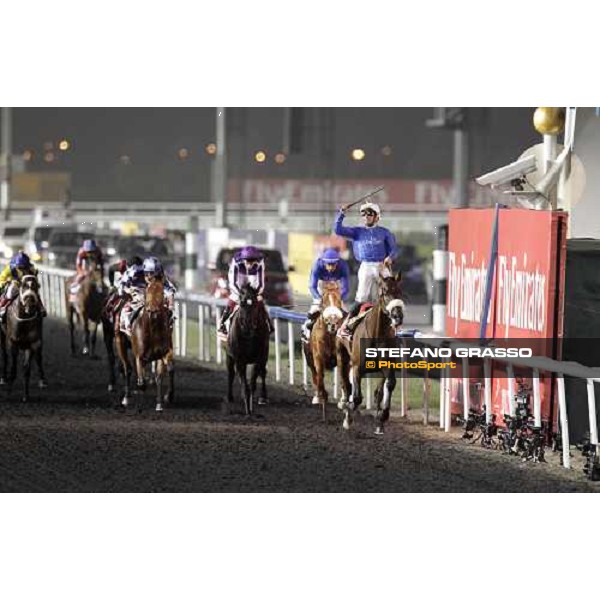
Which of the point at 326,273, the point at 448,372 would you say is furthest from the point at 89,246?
the point at 448,372

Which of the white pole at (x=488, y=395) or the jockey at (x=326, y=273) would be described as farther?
the jockey at (x=326, y=273)

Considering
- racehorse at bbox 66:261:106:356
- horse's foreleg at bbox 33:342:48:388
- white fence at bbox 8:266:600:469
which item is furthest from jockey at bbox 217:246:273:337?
racehorse at bbox 66:261:106:356

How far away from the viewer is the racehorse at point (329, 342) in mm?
16484

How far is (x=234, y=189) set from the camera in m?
69.6

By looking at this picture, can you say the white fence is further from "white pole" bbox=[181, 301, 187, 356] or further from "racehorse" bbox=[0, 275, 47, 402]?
"racehorse" bbox=[0, 275, 47, 402]

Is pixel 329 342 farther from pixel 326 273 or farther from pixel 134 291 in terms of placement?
pixel 134 291

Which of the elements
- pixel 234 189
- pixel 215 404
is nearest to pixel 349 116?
pixel 234 189

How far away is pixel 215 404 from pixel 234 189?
168ft

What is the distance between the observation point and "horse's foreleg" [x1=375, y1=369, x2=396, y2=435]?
608 inches

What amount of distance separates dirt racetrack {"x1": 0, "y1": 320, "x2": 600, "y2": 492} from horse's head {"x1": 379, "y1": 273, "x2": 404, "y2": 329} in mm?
1225

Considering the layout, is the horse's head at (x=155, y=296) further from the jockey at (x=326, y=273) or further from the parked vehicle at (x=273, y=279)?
the parked vehicle at (x=273, y=279)

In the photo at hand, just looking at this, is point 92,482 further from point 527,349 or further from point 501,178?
point 501,178

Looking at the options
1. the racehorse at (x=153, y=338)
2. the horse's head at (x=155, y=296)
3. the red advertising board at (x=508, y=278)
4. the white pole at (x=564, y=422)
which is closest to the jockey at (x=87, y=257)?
the racehorse at (x=153, y=338)

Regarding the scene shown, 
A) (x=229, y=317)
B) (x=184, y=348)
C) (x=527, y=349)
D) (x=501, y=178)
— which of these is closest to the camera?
(x=527, y=349)
